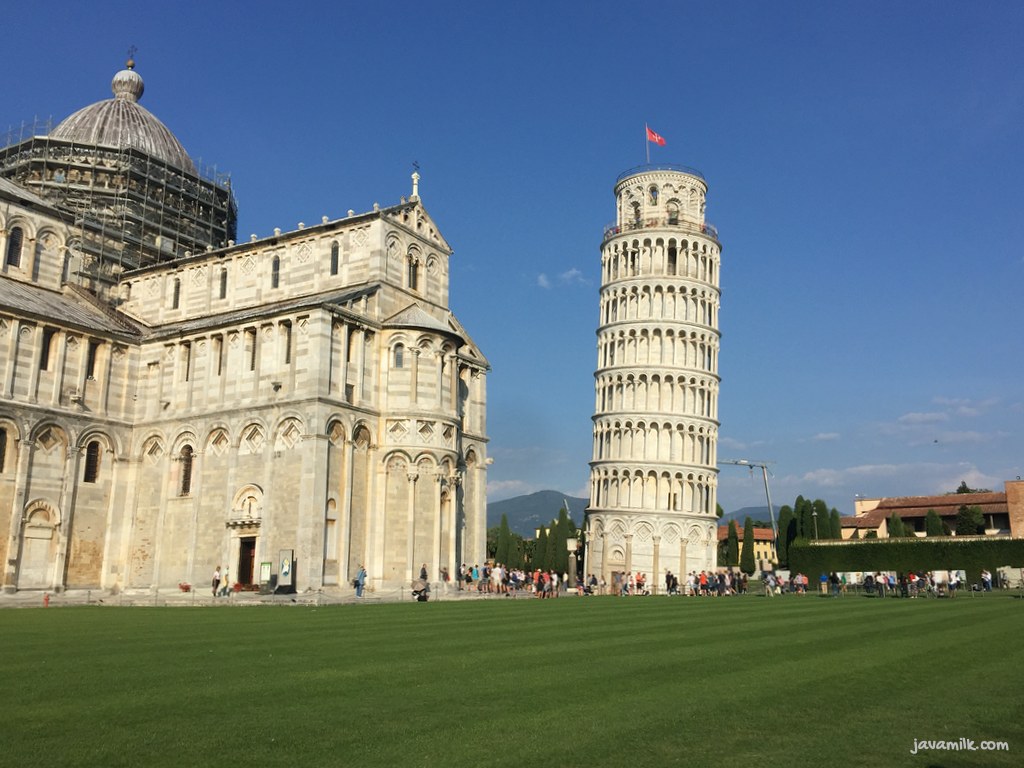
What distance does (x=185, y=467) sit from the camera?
4509 centimetres

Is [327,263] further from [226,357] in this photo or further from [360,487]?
[360,487]

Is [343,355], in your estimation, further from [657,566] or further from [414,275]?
[657,566]

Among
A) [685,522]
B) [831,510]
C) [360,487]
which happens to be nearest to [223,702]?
[360,487]

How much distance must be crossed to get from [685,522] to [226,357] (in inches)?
1772

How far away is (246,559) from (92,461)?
1002cm

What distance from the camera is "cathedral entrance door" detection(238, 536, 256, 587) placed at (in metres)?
41.7

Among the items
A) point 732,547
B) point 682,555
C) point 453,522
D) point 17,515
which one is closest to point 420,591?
point 453,522

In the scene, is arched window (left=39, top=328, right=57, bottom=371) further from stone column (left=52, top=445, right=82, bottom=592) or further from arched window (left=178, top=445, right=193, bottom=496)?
arched window (left=178, top=445, right=193, bottom=496)

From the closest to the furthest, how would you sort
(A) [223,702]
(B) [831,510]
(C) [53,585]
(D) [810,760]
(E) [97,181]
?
(D) [810,760] → (A) [223,702] → (C) [53,585] → (E) [97,181] → (B) [831,510]

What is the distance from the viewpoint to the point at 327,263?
155 feet

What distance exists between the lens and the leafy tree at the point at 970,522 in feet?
269

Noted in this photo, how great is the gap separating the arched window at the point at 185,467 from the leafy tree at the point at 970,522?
218ft

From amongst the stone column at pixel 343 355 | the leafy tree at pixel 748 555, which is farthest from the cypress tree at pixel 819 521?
the stone column at pixel 343 355

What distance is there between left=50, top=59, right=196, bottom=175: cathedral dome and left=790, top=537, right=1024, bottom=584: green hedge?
163 ft
